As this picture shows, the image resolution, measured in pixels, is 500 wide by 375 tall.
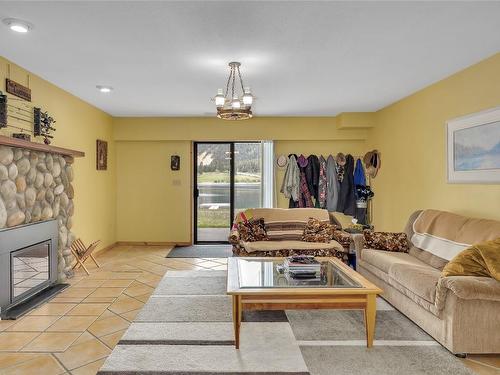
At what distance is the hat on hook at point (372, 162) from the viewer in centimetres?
616

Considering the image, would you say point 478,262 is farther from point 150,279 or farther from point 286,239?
point 150,279

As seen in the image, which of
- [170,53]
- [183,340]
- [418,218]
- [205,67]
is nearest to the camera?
[183,340]

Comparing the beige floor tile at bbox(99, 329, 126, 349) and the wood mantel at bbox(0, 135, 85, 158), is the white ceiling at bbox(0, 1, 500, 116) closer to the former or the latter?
the wood mantel at bbox(0, 135, 85, 158)

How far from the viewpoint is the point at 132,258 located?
5699 mm

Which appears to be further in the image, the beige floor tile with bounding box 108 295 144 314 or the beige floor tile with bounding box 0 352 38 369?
the beige floor tile with bounding box 108 295 144 314

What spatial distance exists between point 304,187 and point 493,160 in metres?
3.41

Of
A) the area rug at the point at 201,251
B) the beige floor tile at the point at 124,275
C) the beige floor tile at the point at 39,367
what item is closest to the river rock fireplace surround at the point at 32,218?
the beige floor tile at the point at 124,275

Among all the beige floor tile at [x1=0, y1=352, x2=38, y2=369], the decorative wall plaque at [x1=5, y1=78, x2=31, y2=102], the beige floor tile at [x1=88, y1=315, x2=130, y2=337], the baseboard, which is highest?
the decorative wall plaque at [x1=5, y1=78, x2=31, y2=102]

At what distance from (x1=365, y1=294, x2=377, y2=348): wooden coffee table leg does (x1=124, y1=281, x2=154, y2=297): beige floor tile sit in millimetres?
2322

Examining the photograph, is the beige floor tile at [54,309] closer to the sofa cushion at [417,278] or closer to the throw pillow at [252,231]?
the throw pillow at [252,231]

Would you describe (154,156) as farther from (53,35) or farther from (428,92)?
(428,92)

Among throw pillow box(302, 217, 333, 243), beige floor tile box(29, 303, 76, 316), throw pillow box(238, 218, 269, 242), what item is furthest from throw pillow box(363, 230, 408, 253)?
beige floor tile box(29, 303, 76, 316)

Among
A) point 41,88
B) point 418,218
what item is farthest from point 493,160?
point 41,88

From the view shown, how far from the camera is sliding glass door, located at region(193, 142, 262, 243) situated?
6980 mm
